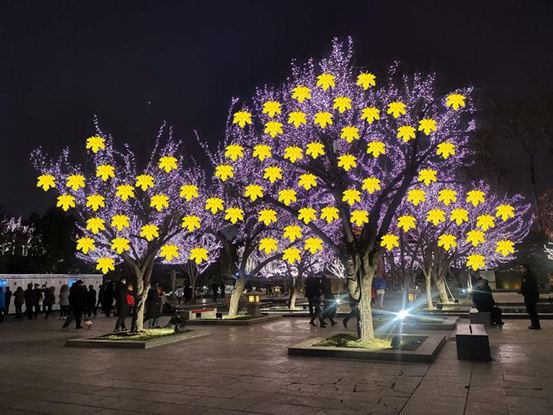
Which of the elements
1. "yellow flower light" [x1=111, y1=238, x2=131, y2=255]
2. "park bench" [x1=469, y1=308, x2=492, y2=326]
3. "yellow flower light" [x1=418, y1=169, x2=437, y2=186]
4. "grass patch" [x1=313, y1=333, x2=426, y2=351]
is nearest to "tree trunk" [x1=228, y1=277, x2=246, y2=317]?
"yellow flower light" [x1=111, y1=238, x2=131, y2=255]

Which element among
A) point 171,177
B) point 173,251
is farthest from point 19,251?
point 173,251

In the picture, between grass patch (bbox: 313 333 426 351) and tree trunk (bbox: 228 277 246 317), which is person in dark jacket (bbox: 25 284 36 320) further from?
grass patch (bbox: 313 333 426 351)

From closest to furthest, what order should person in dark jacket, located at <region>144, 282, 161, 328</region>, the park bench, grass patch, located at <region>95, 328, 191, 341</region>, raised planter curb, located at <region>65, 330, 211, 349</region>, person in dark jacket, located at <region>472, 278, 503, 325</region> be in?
raised planter curb, located at <region>65, 330, 211, 349</region> → grass patch, located at <region>95, 328, 191, 341</region> → the park bench → person in dark jacket, located at <region>144, 282, 161, 328</region> → person in dark jacket, located at <region>472, 278, 503, 325</region>

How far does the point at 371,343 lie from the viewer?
33.7 ft

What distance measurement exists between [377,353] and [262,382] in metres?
2.81

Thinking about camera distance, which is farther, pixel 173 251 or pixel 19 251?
pixel 19 251

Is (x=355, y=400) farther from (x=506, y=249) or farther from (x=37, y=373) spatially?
(x=37, y=373)

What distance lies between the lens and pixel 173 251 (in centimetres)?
1188

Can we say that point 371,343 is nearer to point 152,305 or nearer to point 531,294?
A: point 531,294

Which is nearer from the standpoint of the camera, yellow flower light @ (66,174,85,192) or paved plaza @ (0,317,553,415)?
paved plaza @ (0,317,553,415)

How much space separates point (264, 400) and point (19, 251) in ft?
173

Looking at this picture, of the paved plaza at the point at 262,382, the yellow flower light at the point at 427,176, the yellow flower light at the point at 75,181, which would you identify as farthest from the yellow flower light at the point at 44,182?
the yellow flower light at the point at 427,176

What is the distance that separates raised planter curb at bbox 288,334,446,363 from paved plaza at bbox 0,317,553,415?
249 mm

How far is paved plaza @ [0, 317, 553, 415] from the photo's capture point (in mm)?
6117
